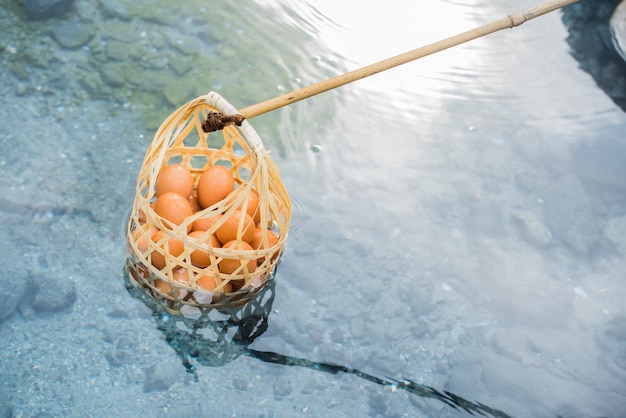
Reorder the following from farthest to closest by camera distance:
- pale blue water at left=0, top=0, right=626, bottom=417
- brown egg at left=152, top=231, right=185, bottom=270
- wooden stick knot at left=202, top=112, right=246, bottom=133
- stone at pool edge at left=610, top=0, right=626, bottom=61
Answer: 1. stone at pool edge at left=610, top=0, right=626, bottom=61
2. pale blue water at left=0, top=0, right=626, bottom=417
3. brown egg at left=152, top=231, right=185, bottom=270
4. wooden stick knot at left=202, top=112, right=246, bottom=133

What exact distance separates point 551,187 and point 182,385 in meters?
1.45

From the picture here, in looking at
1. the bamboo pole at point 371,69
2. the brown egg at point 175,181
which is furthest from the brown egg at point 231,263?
the bamboo pole at point 371,69

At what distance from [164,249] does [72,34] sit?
1.47 metres

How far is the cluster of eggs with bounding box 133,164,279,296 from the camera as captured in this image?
168 cm

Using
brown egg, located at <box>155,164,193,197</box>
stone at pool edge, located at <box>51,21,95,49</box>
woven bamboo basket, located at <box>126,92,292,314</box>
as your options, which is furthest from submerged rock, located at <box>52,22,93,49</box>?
brown egg, located at <box>155,164,193,197</box>

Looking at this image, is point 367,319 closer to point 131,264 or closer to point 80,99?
point 131,264

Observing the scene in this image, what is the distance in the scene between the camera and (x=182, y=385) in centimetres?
179

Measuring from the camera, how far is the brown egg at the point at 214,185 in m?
1.79

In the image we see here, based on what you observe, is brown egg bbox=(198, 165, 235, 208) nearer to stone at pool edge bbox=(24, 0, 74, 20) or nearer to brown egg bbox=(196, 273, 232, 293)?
brown egg bbox=(196, 273, 232, 293)

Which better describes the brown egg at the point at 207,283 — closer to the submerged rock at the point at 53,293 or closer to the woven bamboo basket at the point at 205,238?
the woven bamboo basket at the point at 205,238

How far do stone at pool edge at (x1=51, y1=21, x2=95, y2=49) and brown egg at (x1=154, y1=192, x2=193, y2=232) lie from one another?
1.25 metres

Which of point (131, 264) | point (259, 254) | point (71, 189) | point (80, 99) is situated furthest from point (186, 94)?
point (259, 254)

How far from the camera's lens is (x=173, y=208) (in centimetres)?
172

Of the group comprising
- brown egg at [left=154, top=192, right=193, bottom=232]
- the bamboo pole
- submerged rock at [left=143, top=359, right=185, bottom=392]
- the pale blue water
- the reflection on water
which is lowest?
submerged rock at [left=143, top=359, right=185, bottom=392]
